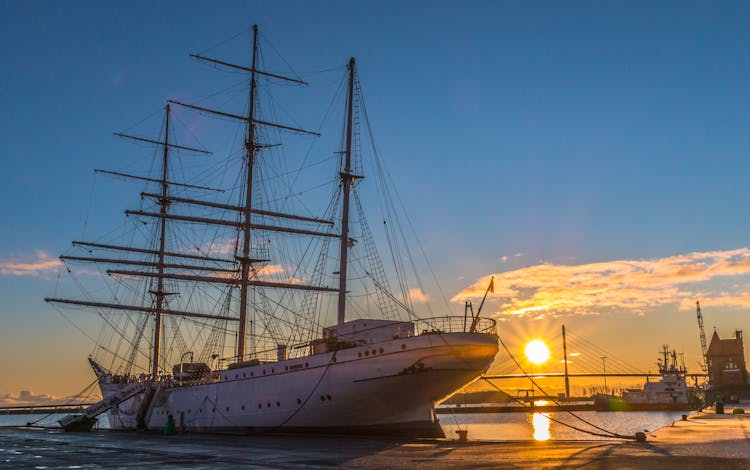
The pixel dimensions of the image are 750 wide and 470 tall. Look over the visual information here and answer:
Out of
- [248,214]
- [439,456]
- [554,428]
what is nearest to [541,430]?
[554,428]

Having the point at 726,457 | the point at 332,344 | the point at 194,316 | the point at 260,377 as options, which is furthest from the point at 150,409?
the point at 726,457

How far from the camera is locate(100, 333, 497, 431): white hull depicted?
3144cm

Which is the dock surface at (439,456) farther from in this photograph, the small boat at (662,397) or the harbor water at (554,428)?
the small boat at (662,397)

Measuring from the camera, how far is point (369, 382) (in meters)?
31.9

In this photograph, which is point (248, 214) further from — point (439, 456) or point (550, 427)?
point (550, 427)

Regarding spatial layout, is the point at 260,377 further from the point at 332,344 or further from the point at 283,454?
the point at 283,454

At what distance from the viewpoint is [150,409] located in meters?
53.3

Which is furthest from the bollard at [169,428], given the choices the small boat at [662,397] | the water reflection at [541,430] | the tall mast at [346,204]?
the small boat at [662,397]

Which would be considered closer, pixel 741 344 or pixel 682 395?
pixel 682 395

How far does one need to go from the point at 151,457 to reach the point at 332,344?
14.5 metres

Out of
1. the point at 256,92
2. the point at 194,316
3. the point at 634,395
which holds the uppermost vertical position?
→ the point at 256,92

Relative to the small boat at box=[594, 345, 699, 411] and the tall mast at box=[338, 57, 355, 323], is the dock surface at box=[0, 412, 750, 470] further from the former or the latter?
the small boat at box=[594, 345, 699, 411]

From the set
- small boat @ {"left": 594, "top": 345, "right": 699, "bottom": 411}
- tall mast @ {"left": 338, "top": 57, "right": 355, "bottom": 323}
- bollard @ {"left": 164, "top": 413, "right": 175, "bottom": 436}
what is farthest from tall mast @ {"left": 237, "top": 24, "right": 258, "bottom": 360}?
small boat @ {"left": 594, "top": 345, "right": 699, "bottom": 411}

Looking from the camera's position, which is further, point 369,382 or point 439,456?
point 369,382
